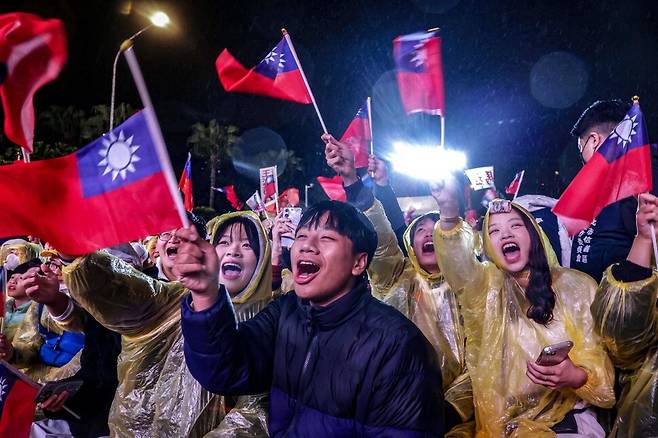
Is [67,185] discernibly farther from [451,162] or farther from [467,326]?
[467,326]

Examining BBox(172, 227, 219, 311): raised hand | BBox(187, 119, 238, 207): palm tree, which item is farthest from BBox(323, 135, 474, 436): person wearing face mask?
BBox(187, 119, 238, 207): palm tree

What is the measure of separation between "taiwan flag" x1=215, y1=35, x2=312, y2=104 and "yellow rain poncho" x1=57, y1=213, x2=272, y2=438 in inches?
57.4

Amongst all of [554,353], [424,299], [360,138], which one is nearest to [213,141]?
[360,138]

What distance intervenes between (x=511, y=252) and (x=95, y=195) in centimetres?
242

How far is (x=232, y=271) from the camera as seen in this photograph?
3688 millimetres

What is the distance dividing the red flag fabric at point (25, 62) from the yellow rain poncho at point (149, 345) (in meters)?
0.81

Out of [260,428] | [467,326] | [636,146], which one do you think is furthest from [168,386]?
[636,146]

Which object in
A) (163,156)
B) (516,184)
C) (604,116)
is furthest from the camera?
(516,184)

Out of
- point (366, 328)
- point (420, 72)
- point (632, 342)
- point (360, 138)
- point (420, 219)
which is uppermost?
point (420, 72)

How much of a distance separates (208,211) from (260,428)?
8.94 meters

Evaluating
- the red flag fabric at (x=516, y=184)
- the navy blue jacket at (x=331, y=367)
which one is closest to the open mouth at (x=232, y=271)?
the navy blue jacket at (x=331, y=367)

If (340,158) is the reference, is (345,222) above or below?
below

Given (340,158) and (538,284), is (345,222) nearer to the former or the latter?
(340,158)

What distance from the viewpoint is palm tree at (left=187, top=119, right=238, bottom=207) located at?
3400 cm
